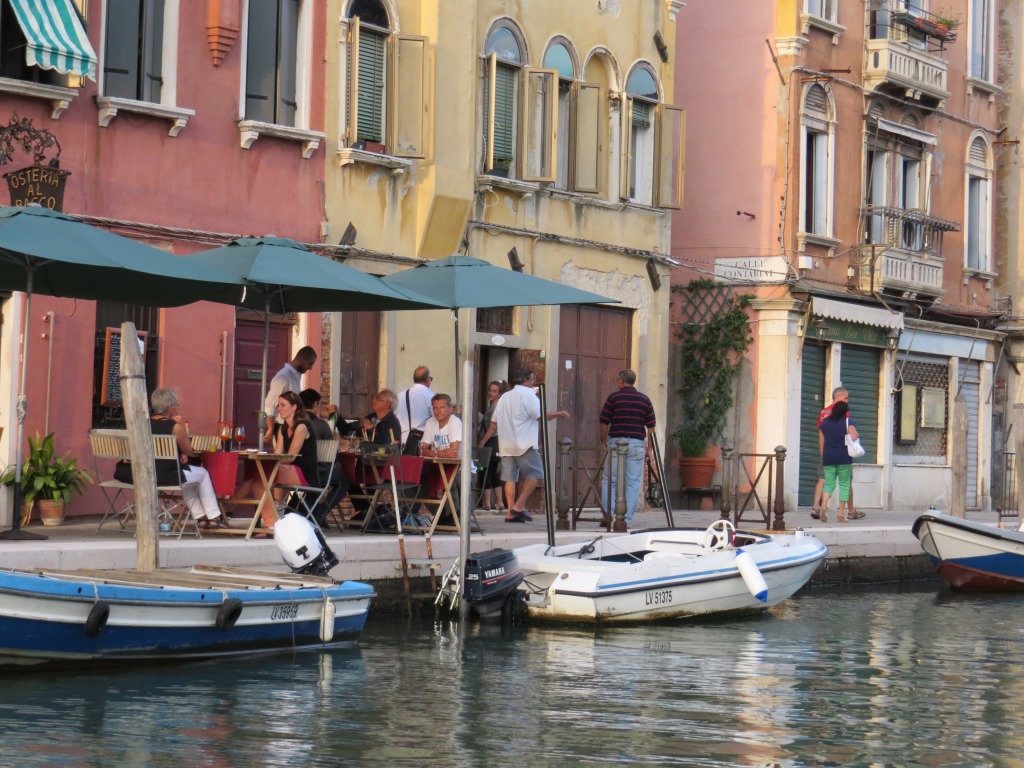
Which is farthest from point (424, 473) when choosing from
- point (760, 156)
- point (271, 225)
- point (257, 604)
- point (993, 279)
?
point (993, 279)

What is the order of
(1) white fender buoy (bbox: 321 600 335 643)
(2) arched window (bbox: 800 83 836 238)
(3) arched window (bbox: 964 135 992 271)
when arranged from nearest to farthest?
(1) white fender buoy (bbox: 321 600 335 643)
(2) arched window (bbox: 800 83 836 238)
(3) arched window (bbox: 964 135 992 271)

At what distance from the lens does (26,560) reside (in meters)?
12.7

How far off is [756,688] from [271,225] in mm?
8839

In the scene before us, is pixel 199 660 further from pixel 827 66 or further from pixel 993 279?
pixel 993 279

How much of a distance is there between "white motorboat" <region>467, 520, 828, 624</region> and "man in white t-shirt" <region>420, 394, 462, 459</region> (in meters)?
1.87

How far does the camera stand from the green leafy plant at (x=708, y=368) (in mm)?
27391

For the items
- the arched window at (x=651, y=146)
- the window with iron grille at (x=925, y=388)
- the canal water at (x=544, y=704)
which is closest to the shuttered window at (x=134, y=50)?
the canal water at (x=544, y=704)

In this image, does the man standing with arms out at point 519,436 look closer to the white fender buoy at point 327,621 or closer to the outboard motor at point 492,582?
the outboard motor at point 492,582

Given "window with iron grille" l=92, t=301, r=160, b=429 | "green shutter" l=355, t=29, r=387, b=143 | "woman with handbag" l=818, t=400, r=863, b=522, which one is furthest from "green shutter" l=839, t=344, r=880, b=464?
"window with iron grille" l=92, t=301, r=160, b=429

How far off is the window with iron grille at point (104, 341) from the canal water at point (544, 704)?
4.21 m

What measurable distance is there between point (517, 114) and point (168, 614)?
1186 centimetres

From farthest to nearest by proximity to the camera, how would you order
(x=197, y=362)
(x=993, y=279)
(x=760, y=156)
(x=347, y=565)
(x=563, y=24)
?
1. (x=993, y=279)
2. (x=760, y=156)
3. (x=563, y=24)
4. (x=197, y=362)
5. (x=347, y=565)

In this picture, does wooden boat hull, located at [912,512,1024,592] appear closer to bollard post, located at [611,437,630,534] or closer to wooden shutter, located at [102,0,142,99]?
bollard post, located at [611,437,630,534]

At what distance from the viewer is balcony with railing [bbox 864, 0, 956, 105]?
2903 centimetres
